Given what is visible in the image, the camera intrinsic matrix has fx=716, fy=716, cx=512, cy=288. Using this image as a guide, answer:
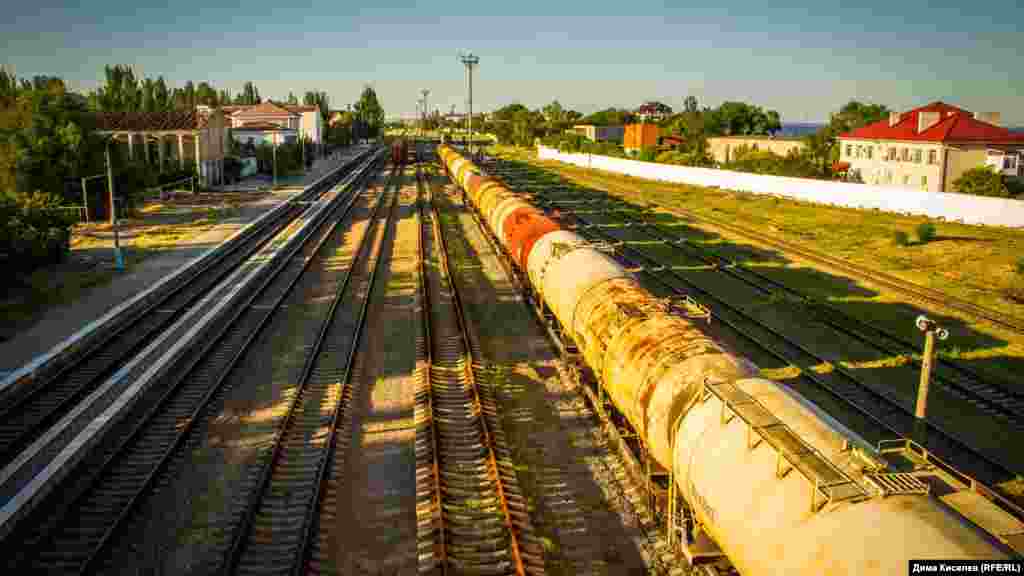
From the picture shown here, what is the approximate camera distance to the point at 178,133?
6097 centimetres

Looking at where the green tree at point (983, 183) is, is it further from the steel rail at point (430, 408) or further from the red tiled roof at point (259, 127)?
the red tiled roof at point (259, 127)

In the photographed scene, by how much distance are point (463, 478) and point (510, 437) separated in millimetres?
2236

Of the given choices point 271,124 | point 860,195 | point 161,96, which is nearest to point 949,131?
point 860,195

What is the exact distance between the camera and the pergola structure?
202 ft

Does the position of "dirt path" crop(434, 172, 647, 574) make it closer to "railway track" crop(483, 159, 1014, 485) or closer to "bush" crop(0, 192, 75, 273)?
"railway track" crop(483, 159, 1014, 485)

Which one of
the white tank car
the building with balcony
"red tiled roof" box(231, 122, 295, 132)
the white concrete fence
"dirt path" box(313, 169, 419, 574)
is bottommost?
"dirt path" box(313, 169, 419, 574)

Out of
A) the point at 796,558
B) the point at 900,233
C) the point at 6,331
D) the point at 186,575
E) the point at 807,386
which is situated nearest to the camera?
the point at 796,558

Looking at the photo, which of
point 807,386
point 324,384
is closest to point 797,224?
point 807,386

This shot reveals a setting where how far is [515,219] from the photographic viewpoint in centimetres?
2698

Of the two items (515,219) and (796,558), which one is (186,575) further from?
(515,219)

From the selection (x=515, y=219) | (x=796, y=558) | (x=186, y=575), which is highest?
(x=515, y=219)

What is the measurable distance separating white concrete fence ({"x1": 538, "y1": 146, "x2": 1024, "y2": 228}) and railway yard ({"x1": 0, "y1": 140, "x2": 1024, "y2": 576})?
2422cm

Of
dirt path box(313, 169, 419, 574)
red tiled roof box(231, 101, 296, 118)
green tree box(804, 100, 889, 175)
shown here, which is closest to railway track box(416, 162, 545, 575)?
dirt path box(313, 169, 419, 574)

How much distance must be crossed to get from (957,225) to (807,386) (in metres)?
33.5
